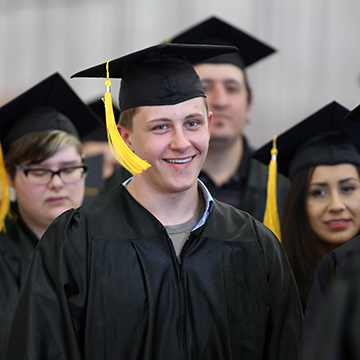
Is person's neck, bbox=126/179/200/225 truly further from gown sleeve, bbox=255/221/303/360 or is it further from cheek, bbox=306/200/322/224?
cheek, bbox=306/200/322/224

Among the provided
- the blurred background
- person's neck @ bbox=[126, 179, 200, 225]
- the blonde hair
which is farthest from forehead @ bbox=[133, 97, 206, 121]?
the blurred background

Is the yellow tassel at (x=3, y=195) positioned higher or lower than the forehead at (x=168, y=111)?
lower

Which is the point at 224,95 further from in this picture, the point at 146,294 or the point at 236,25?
the point at 236,25

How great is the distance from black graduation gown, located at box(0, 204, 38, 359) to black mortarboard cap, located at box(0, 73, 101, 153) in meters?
0.40

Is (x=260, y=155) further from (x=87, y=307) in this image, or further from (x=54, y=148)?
(x=87, y=307)

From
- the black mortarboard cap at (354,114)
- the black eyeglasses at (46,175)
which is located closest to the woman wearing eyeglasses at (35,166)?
the black eyeglasses at (46,175)

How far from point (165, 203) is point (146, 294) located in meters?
0.30

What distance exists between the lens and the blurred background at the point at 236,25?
525 centimetres

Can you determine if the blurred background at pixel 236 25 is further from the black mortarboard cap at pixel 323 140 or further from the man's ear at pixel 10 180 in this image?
the black mortarboard cap at pixel 323 140

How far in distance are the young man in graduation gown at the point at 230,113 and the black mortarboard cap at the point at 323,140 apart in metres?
0.62

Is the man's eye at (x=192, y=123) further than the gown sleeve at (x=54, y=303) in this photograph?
Yes

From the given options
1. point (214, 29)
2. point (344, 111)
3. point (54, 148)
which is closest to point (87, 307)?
point (54, 148)

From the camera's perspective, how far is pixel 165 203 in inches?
73.8

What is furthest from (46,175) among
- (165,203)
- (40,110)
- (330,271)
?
(330,271)
